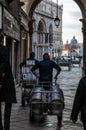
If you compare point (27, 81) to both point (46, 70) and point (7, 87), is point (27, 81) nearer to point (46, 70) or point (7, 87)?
point (46, 70)

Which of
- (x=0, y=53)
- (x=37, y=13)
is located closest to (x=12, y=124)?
(x=0, y=53)

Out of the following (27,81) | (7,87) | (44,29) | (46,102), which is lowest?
(46,102)

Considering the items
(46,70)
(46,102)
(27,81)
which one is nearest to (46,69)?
(46,70)

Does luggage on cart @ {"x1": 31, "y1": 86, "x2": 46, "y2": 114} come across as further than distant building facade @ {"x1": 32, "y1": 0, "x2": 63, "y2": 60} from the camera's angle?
No

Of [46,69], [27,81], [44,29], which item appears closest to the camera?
[46,69]

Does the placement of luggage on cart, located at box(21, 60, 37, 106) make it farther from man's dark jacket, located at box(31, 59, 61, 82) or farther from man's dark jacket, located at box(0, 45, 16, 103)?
man's dark jacket, located at box(0, 45, 16, 103)

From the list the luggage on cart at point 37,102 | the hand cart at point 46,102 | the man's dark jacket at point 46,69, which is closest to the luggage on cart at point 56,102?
the hand cart at point 46,102

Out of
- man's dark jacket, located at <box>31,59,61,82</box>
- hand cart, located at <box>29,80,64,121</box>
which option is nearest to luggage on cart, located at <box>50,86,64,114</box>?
hand cart, located at <box>29,80,64,121</box>

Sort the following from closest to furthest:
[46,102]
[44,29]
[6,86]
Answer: [6,86] < [46,102] < [44,29]

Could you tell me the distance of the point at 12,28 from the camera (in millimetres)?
24141

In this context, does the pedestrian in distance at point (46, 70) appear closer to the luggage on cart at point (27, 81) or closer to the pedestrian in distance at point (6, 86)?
the luggage on cart at point (27, 81)

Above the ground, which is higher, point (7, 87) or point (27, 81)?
point (7, 87)

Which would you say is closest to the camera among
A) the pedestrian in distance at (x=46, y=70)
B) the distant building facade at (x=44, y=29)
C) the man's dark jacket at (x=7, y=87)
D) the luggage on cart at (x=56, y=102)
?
the man's dark jacket at (x=7, y=87)

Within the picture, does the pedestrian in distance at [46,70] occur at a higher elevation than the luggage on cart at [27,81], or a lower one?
higher
